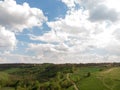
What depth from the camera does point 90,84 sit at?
196 meters

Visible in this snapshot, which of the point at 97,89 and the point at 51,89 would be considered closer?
the point at 97,89

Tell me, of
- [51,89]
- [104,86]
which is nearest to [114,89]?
[104,86]

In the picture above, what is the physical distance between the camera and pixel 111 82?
654 feet

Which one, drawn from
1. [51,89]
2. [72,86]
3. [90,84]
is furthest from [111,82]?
[51,89]

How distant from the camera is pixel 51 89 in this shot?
199625mm

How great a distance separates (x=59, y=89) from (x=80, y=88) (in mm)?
17795

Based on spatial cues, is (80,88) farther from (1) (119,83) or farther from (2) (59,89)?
(1) (119,83)

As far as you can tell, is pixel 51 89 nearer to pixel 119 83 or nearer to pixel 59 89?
pixel 59 89

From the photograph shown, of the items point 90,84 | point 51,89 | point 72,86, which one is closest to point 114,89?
point 90,84

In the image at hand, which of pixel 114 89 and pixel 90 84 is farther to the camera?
pixel 90 84

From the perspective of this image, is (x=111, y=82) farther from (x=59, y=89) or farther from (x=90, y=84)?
(x=59, y=89)

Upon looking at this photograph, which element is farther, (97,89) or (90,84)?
(90,84)

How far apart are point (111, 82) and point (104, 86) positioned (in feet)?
43.3

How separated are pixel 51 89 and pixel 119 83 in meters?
58.2
